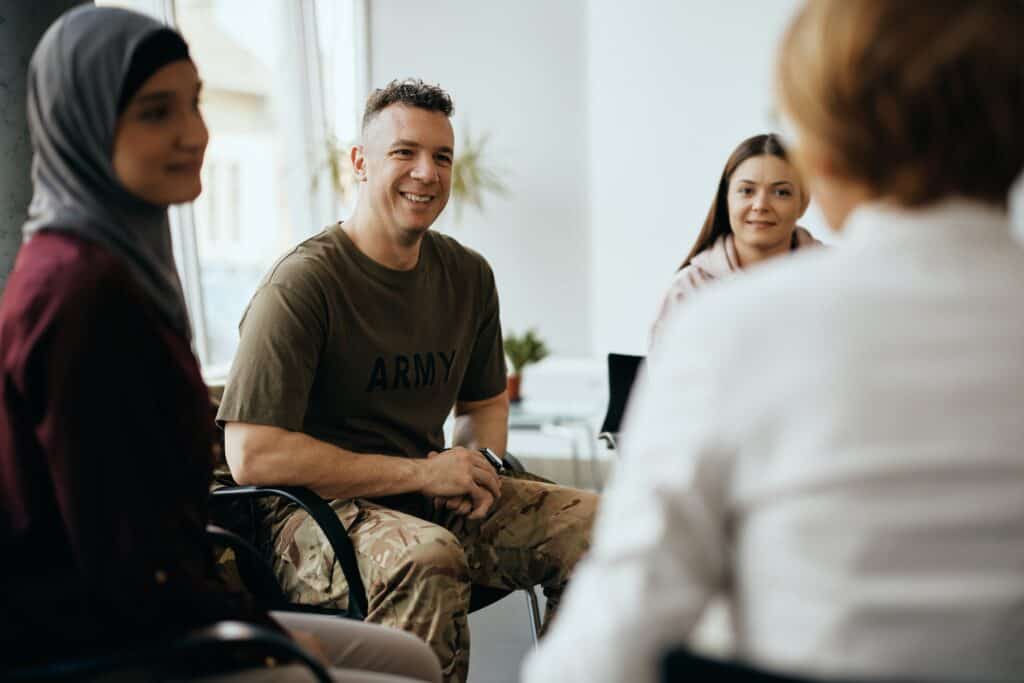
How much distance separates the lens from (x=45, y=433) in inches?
45.2

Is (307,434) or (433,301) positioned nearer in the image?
(307,434)

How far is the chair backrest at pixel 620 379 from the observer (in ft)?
9.64

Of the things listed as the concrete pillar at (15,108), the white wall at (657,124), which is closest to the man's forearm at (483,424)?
the concrete pillar at (15,108)

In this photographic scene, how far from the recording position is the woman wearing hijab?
1.16 metres

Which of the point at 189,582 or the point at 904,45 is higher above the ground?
the point at 904,45

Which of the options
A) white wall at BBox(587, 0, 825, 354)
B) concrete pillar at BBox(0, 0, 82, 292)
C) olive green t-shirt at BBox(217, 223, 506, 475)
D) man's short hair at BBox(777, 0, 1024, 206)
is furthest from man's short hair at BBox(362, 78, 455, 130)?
white wall at BBox(587, 0, 825, 354)

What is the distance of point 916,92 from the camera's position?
809 millimetres

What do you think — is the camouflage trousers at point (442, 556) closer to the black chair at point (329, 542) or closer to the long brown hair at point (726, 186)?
the black chair at point (329, 542)

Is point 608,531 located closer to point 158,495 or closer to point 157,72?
point 158,495

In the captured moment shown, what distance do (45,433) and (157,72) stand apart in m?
0.50

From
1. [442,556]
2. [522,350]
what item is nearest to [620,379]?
[442,556]

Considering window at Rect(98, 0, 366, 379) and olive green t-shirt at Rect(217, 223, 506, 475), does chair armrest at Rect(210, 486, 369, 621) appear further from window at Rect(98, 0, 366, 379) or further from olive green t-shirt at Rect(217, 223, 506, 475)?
window at Rect(98, 0, 366, 379)

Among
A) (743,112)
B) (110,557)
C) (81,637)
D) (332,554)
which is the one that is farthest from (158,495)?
(743,112)

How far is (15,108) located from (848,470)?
7.01 ft
